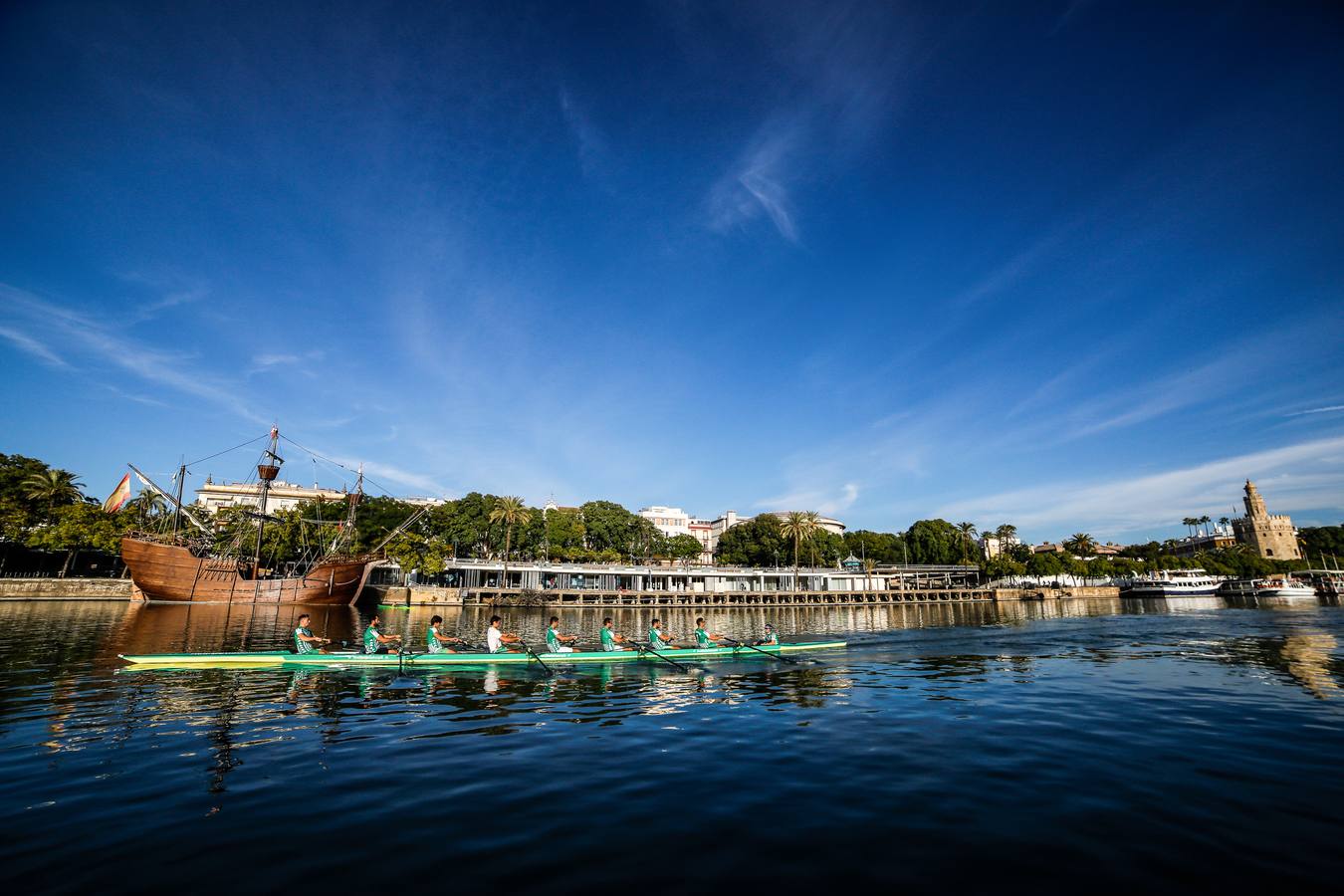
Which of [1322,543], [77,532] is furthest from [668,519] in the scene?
[1322,543]

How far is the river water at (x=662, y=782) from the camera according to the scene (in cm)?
837

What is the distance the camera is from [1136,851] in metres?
8.92

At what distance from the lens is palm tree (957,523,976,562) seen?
14607 centimetres

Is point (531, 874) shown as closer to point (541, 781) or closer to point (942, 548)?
point (541, 781)

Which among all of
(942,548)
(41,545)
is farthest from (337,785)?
(942,548)

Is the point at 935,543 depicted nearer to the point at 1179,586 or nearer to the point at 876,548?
the point at 876,548

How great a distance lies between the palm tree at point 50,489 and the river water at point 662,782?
79.4m

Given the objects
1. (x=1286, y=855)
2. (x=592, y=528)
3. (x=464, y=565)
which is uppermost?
(x=592, y=528)

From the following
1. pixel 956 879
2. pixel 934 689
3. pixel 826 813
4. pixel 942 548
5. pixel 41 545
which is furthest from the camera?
pixel 942 548

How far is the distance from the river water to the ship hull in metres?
47.1

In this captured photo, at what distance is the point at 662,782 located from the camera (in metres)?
12.2

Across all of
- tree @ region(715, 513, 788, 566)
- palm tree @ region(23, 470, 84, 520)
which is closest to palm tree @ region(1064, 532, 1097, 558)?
tree @ region(715, 513, 788, 566)

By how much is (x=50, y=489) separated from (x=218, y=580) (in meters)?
37.4

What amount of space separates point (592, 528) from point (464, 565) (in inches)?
1246
